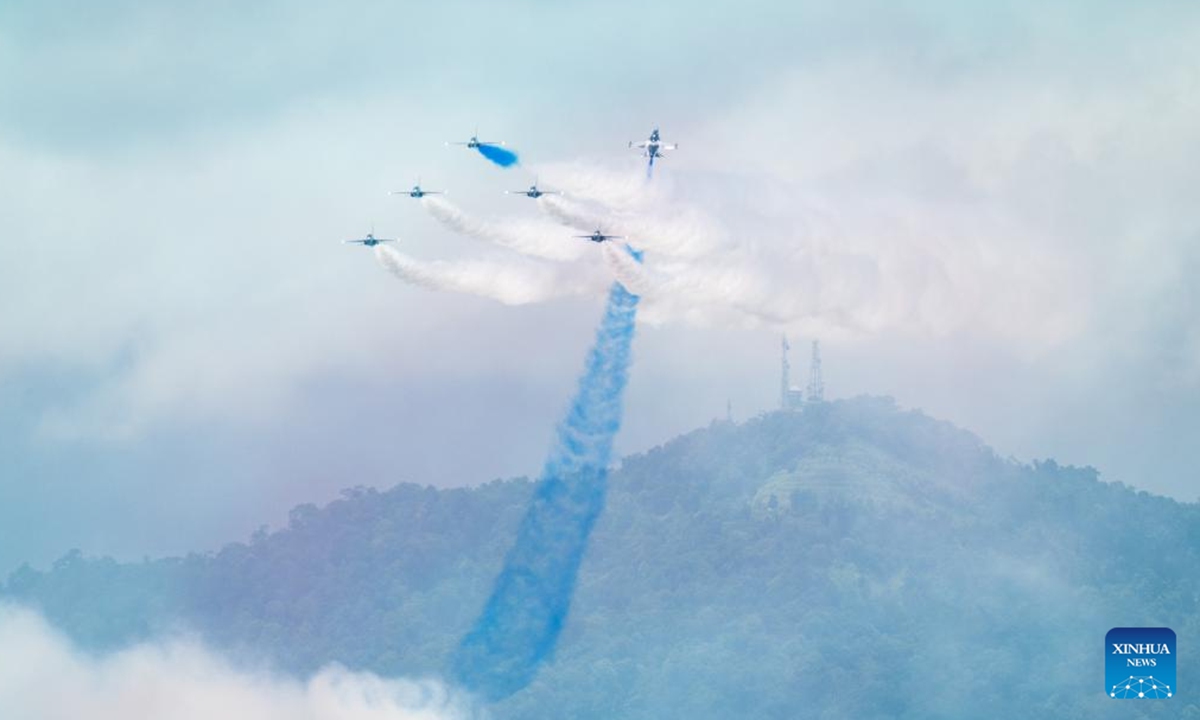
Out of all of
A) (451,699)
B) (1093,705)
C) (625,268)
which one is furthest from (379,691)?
(625,268)

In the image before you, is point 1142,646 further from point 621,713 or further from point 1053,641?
point 621,713

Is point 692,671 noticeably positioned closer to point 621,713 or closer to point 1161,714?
point 621,713

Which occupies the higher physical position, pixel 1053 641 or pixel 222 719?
pixel 1053 641

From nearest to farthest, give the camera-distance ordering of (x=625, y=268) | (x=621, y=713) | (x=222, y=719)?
(x=625, y=268), (x=222, y=719), (x=621, y=713)

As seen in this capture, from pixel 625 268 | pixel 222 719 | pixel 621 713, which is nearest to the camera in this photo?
pixel 625 268

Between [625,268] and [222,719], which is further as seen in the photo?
[222,719]

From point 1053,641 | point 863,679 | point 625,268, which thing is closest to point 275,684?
point 863,679
